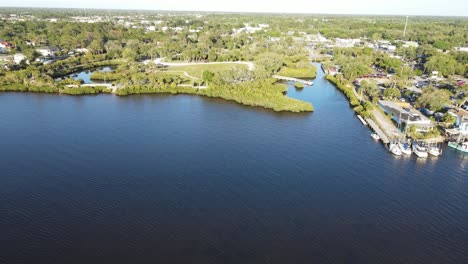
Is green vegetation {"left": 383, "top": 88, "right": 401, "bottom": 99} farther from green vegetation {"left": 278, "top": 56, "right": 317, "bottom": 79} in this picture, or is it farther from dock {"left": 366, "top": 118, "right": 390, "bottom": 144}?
green vegetation {"left": 278, "top": 56, "right": 317, "bottom": 79}

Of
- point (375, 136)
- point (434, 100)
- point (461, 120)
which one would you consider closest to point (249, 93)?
point (375, 136)

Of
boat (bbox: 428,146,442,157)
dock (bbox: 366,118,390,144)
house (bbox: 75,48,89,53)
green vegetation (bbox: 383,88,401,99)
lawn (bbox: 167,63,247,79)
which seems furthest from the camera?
house (bbox: 75,48,89,53)

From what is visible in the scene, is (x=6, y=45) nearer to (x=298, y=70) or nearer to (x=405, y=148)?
(x=298, y=70)

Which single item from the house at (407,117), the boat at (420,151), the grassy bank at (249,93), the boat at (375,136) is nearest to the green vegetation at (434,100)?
the house at (407,117)

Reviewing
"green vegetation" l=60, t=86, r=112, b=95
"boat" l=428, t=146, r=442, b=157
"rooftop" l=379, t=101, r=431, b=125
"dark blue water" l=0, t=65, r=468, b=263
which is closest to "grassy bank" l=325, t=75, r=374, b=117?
"rooftop" l=379, t=101, r=431, b=125

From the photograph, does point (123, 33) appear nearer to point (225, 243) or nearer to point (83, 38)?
point (83, 38)

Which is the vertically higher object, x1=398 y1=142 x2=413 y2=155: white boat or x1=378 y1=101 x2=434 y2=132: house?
x1=378 y1=101 x2=434 y2=132: house

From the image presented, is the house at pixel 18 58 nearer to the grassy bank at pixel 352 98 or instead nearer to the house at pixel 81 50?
the house at pixel 81 50
